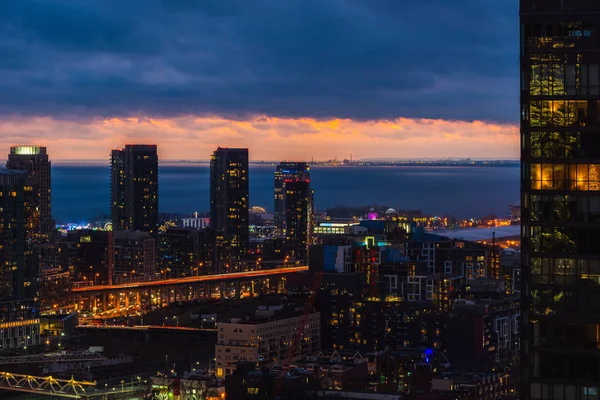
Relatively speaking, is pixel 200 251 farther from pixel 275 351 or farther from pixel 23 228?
pixel 275 351

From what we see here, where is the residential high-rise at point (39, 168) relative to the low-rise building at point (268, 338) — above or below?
above

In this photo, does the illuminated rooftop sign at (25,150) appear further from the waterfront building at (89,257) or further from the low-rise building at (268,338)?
the low-rise building at (268,338)

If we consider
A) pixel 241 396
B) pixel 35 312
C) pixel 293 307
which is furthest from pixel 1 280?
pixel 241 396

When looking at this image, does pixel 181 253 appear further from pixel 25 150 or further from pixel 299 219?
pixel 25 150

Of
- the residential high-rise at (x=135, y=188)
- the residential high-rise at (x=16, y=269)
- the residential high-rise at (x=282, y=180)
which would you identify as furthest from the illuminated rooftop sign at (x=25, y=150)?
the residential high-rise at (x=16, y=269)

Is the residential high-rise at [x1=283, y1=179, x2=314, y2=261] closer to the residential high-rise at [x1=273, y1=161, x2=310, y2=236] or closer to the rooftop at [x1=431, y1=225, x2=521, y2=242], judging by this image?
the rooftop at [x1=431, y1=225, x2=521, y2=242]

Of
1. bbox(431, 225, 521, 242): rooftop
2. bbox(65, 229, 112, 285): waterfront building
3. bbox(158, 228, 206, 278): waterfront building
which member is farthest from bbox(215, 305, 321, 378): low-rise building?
bbox(158, 228, 206, 278): waterfront building
